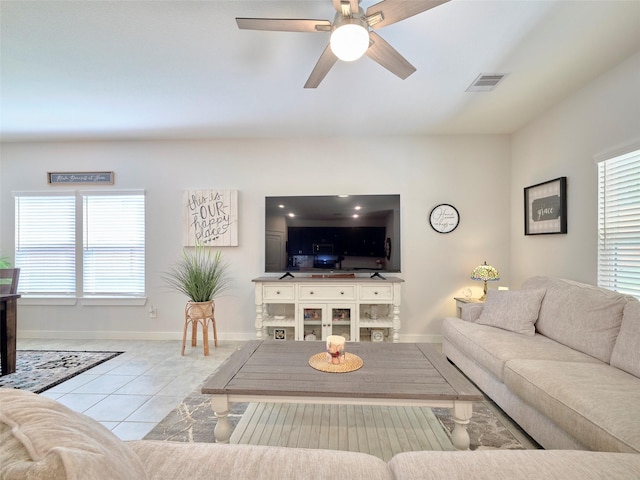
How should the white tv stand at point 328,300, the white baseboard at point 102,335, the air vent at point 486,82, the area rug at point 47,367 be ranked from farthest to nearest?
the white baseboard at point 102,335, the white tv stand at point 328,300, the area rug at point 47,367, the air vent at point 486,82

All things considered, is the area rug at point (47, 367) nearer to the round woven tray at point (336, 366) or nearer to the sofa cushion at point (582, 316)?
the round woven tray at point (336, 366)

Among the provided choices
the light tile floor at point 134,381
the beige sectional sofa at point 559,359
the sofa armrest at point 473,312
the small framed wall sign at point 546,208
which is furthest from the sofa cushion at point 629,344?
the light tile floor at point 134,381

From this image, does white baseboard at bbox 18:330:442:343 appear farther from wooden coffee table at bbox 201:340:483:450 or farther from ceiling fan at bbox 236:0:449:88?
ceiling fan at bbox 236:0:449:88

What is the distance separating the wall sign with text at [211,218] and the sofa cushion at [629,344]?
343 cm

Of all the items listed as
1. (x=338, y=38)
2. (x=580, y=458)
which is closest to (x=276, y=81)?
(x=338, y=38)

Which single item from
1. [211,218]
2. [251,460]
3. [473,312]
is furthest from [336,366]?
[211,218]

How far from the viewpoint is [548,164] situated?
2.91m

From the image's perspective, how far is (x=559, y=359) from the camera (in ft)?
6.04

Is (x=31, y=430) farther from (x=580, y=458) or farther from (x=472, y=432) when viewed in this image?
(x=472, y=432)

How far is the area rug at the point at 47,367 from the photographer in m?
2.48

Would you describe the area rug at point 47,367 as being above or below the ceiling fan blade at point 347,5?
below

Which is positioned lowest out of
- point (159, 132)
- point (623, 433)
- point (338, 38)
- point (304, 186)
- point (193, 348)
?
point (193, 348)

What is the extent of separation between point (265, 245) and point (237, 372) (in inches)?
78.7

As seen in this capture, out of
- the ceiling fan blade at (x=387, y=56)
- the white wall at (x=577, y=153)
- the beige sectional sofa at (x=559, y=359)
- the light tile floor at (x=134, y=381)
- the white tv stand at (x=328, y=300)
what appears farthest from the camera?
the white tv stand at (x=328, y=300)
